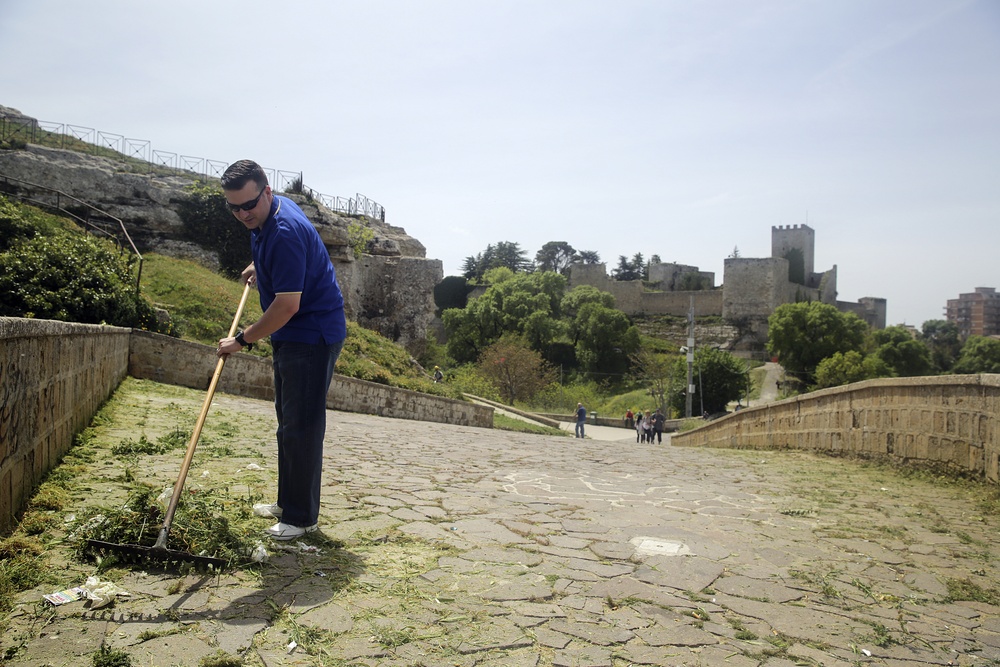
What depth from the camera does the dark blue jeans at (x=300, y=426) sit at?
3.32 metres

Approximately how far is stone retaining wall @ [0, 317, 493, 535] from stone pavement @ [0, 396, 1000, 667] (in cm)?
95

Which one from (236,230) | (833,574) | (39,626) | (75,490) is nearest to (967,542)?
(833,574)

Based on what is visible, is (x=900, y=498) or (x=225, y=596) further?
(x=900, y=498)

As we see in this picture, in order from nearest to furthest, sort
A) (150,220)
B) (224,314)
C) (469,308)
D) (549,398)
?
(224,314), (150,220), (549,398), (469,308)

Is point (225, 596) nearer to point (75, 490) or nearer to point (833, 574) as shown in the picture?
point (75, 490)

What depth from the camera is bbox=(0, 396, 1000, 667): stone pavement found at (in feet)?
7.51

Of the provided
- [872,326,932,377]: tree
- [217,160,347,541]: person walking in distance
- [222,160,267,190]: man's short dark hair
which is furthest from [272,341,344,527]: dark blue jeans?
[872,326,932,377]: tree

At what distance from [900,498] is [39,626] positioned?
585 centimetres

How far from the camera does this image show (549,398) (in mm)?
41375

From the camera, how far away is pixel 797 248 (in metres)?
84.7

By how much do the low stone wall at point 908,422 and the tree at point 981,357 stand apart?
3070 inches

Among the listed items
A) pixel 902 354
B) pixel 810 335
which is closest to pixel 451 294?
pixel 810 335

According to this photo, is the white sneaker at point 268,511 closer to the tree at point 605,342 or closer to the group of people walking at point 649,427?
the group of people walking at point 649,427

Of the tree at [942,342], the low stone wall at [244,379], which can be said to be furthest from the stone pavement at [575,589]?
the tree at [942,342]
